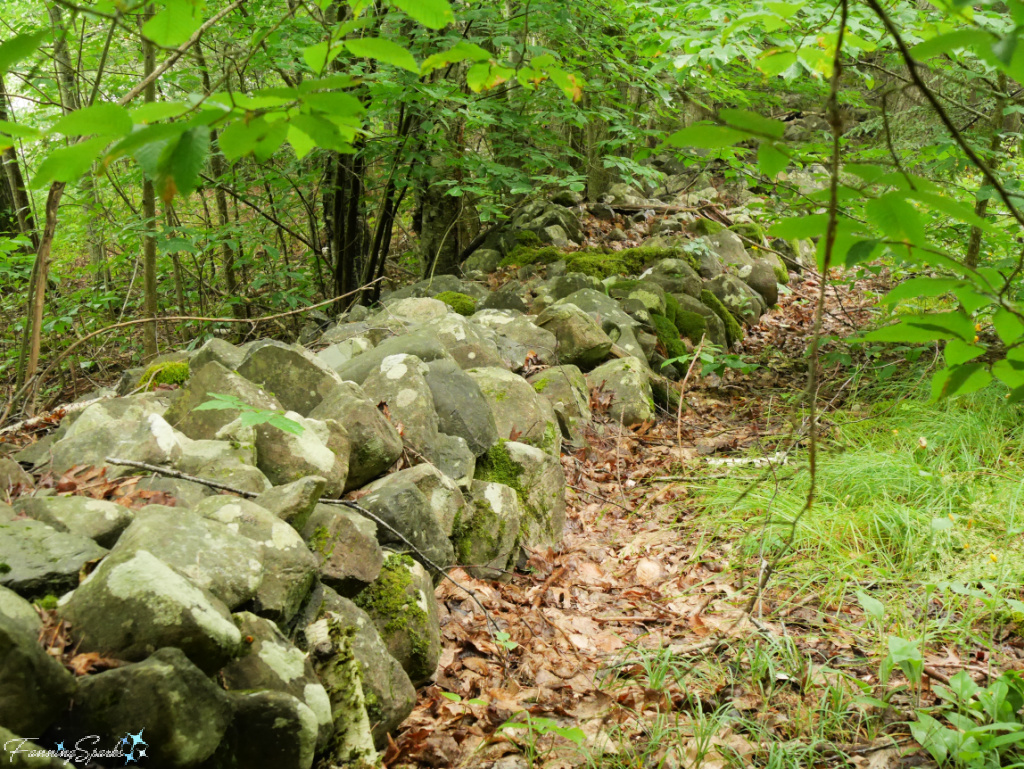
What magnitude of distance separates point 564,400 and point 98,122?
3994 mm

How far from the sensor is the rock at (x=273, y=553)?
194 centimetres

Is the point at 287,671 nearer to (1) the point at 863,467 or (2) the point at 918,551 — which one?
(2) the point at 918,551

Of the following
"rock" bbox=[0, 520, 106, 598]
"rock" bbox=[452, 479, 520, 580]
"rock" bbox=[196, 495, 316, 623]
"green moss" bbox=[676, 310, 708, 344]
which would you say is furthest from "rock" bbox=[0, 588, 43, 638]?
"green moss" bbox=[676, 310, 708, 344]

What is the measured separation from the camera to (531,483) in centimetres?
365

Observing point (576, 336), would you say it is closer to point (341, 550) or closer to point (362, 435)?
point (362, 435)

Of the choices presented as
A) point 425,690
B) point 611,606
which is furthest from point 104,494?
point 611,606

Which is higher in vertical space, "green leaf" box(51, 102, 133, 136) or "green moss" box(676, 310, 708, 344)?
"green leaf" box(51, 102, 133, 136)

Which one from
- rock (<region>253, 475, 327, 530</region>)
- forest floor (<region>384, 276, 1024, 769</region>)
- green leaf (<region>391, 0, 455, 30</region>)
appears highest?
green leaf (<region>391, 0, 455, 30</region>)

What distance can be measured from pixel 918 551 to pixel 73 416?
3.89 meters

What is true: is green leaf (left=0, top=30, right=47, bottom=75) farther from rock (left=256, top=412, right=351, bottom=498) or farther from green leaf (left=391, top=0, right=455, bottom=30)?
rock (left=256, top=412, right=351, bottom=498)

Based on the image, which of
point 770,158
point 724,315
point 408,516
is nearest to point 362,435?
point 408,516

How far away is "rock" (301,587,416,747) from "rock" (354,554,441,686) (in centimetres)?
9

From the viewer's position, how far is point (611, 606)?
9.97 ft

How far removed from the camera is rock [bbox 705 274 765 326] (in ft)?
24.8
